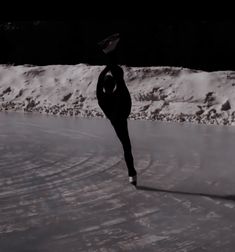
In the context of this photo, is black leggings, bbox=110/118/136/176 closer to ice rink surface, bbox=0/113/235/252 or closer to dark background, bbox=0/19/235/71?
ice rink surface, bbox=0/113/235/252

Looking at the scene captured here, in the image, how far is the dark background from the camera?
15539mm

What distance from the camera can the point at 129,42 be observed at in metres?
16.7

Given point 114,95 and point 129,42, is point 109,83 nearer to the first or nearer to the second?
point 114,95

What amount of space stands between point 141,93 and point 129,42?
447cm

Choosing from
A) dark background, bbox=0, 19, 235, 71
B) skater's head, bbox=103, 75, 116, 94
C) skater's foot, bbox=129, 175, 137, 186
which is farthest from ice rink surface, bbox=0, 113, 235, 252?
dark background, bbox=0, 19, 235, 71

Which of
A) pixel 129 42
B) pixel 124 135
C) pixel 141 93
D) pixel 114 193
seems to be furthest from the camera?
pixel 129 42

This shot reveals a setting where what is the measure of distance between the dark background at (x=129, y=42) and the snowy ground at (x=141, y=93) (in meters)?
2.29

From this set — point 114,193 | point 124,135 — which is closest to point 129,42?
point 124,135

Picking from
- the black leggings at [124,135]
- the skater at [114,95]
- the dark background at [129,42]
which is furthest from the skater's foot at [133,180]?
the dark background at [129,42]

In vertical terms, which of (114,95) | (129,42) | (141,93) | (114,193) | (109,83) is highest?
(129,42)

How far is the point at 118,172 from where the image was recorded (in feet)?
20.0

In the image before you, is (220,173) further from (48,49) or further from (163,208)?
(48,49)

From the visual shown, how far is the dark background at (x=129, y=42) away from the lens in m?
15.5

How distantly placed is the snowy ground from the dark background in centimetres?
229
